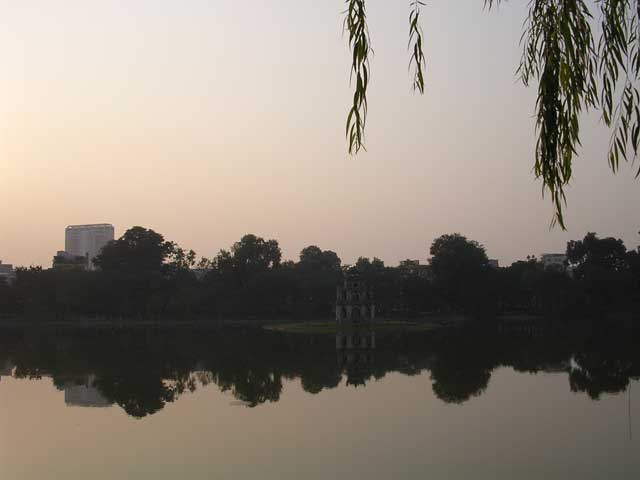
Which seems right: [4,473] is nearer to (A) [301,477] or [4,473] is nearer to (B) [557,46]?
(A) [301,477]

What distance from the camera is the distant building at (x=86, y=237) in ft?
604

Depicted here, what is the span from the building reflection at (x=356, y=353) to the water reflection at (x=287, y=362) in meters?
0.05

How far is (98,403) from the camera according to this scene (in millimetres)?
22125

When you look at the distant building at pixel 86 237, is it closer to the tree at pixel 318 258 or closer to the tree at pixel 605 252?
the tree at pixel 318 258

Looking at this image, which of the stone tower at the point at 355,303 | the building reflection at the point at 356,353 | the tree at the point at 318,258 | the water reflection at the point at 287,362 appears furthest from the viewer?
the tree at the point at 318,258

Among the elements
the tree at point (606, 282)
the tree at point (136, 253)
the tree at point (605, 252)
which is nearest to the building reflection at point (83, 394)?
the tree at point (136, 253)

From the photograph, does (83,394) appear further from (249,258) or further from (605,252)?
(605,252)

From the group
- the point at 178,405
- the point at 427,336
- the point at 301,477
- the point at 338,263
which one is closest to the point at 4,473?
the point at 301,477

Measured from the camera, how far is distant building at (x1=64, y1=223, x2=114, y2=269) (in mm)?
184250

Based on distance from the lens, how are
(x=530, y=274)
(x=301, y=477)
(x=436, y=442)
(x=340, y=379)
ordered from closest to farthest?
(x=301, y=477)
(x=436, y=442)
(x=340, y=379)
(x=530, y=274)

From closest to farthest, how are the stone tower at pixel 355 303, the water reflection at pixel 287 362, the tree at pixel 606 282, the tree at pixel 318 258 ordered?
the water reflection at pixel 287 362 → the stone tower at pixel 355 303 → the tree at pixel 606 282 → the tree at pixel 318 258

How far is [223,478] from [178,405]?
8.65 m

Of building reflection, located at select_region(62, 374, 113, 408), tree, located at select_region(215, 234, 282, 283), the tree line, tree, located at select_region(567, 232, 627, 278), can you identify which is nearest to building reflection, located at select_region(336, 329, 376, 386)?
building reflection, located at select_region(62, 374, 113, 408)

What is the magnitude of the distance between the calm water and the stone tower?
2219 centimetres
